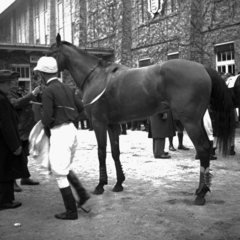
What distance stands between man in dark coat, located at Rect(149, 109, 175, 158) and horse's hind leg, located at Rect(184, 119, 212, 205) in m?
3.39

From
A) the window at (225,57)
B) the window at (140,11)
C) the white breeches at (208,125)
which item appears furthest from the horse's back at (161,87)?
the window at (140,11)

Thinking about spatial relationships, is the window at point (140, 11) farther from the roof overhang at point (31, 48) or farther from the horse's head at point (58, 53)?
the horse's head at point (58, 53)

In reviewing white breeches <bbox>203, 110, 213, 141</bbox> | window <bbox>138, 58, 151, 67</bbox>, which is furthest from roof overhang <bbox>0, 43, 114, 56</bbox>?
white breeches <bbox>203, 110, 213, 141</bbox>

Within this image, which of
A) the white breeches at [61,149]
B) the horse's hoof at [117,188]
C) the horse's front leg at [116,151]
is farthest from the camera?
the horse's front leg at [116,151]

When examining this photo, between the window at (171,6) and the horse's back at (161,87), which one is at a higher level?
the window at (171,6)

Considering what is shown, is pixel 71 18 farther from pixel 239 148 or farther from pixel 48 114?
pixel 48 114

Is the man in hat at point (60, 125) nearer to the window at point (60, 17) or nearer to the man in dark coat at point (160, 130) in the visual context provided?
the man in dark coat at point (160, 130)

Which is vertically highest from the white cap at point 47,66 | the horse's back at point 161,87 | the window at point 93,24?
the window at point 93,24

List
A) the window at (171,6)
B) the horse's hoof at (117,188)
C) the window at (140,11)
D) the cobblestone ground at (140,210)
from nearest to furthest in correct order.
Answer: the cobblestone ground at (140,210) < the horse's hoof at (117,188) < the window at (171,6) < the window at (140,11)

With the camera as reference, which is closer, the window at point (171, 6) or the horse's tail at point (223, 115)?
the horse's tail at point (223, 115)

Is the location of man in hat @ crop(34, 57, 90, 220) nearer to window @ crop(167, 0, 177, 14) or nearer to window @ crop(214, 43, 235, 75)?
window @ crop(214, 43, 235, 75)

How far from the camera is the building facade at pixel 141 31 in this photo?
15045mm

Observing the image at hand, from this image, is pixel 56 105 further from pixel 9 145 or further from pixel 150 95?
pixel 150 95

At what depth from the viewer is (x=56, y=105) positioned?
3.86 meters
